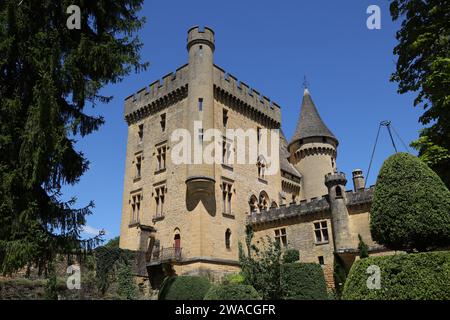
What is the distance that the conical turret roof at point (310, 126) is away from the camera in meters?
33.5

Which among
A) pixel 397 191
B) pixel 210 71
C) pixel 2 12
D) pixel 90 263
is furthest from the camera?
pixel 210 71

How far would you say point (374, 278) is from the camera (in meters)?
9.25

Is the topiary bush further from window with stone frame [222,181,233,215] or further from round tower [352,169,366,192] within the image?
window with stone frame [222,181,233,215]

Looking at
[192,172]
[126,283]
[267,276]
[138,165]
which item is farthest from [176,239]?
[267,276]

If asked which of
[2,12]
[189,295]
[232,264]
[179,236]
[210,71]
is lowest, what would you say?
[189,295]

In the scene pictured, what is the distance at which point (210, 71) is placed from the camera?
85.9 feet

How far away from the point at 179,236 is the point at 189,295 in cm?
703

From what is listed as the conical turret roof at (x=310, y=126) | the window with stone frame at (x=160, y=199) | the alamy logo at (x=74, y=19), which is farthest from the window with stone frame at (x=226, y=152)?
the alamy logo at (x=74, y=19)

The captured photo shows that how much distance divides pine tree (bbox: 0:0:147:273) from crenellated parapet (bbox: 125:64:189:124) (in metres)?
16.4

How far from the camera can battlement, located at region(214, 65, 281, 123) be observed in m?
27.6

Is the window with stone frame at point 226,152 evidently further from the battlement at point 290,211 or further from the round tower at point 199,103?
the battlement at point 290,211

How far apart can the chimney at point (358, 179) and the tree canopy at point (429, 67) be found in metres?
8.93

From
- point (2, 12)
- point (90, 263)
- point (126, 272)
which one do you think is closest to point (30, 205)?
point (90, 263)

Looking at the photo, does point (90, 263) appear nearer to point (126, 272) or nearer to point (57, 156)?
point (57, 156)
